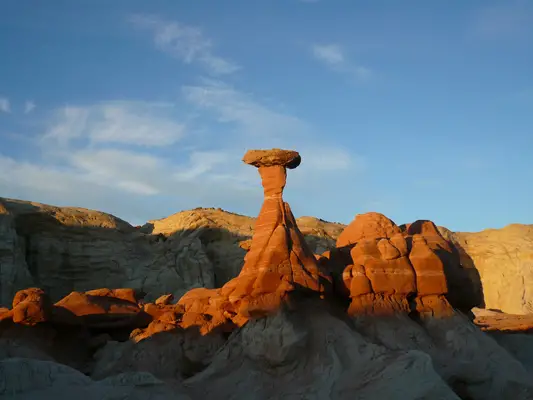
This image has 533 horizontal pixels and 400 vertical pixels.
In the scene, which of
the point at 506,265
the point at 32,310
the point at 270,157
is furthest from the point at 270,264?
the point at 506,265

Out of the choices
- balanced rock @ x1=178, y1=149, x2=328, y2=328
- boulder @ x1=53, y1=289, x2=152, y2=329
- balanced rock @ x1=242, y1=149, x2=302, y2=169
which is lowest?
boulder @ x1=53, y1=289, x2=152, y2=329

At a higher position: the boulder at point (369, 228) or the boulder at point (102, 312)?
the boulder at point (369, 228)

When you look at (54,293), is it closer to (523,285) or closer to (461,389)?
(461,389)

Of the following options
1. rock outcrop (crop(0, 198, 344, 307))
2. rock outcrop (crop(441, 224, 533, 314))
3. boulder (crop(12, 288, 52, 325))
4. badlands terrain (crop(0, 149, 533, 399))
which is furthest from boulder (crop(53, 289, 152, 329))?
rock outcrop (crop(441, 224, 533, 314))

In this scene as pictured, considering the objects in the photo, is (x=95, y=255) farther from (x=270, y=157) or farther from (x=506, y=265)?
(x=506, y=265)

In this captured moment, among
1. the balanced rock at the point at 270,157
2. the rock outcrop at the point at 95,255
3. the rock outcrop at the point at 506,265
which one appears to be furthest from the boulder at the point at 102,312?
the rock outcrop at the point at 506,265

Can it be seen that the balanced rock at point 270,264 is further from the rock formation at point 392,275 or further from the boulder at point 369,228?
the boulder at point 369,228

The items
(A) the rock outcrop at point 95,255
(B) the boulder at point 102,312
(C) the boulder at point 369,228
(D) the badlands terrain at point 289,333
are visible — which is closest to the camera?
(D) the badlands terrain at point 289,333

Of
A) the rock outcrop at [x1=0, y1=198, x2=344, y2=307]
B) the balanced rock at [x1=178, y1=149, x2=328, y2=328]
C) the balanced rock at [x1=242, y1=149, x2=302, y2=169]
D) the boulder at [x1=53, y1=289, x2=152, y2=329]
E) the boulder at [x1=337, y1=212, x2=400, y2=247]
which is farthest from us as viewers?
the rock outcrop at [x1=0, y1=198, x2=344, y2=307]

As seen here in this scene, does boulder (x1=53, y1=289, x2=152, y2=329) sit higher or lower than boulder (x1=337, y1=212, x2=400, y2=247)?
lower

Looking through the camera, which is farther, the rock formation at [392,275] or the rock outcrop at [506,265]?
the rock outcrop at [506,265]

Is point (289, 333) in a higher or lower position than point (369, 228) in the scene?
lower

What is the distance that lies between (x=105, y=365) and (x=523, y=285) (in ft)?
92.0

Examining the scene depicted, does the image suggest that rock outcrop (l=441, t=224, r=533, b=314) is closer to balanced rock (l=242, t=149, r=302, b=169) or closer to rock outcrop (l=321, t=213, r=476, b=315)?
rock outcrop (l=321, t=213, r=476, b=315)
